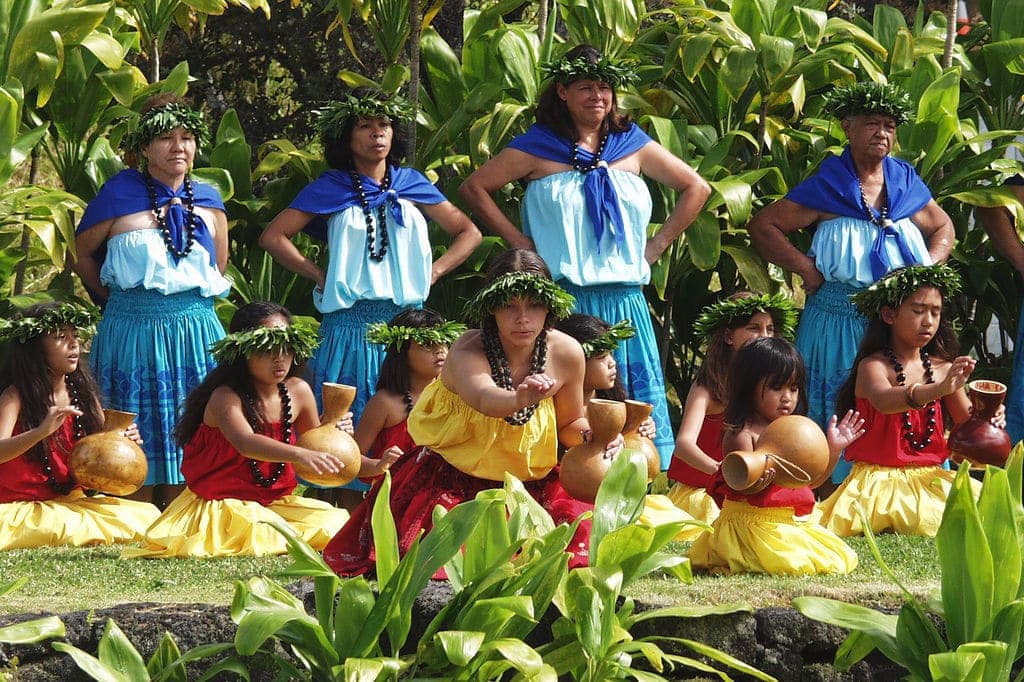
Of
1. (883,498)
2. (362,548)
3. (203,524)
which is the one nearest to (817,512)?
(883,498)

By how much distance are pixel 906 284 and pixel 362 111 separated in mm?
1930

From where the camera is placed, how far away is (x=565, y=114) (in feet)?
18.4

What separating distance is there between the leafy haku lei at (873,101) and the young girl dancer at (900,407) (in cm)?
80

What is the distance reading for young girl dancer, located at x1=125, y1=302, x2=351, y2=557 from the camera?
4.71m

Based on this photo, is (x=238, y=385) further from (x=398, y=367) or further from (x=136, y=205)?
(x=136, y=205)

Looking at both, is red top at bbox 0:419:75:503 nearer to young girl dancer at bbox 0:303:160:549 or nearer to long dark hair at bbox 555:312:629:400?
young girl dancer at bbox 0:303:160:549

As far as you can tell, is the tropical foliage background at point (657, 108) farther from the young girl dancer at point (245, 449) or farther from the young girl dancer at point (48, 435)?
the young girl dancer at point (245, 449)

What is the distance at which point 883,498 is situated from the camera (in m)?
5.09

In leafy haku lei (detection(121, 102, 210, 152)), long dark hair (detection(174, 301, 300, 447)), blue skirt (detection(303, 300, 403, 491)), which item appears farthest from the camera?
blue skirt (detection(303, 300, 403, 491))

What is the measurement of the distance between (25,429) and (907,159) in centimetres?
345

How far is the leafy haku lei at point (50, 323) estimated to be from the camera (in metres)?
4.82

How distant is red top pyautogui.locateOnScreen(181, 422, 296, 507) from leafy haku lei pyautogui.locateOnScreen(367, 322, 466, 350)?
425 millimetres

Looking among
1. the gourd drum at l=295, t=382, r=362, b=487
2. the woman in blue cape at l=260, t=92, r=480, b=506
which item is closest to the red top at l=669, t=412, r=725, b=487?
the woman in blue cape at l=260, t=92, r=480, b=506

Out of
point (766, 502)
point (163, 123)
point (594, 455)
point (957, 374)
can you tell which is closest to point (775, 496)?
point (766, 502)
